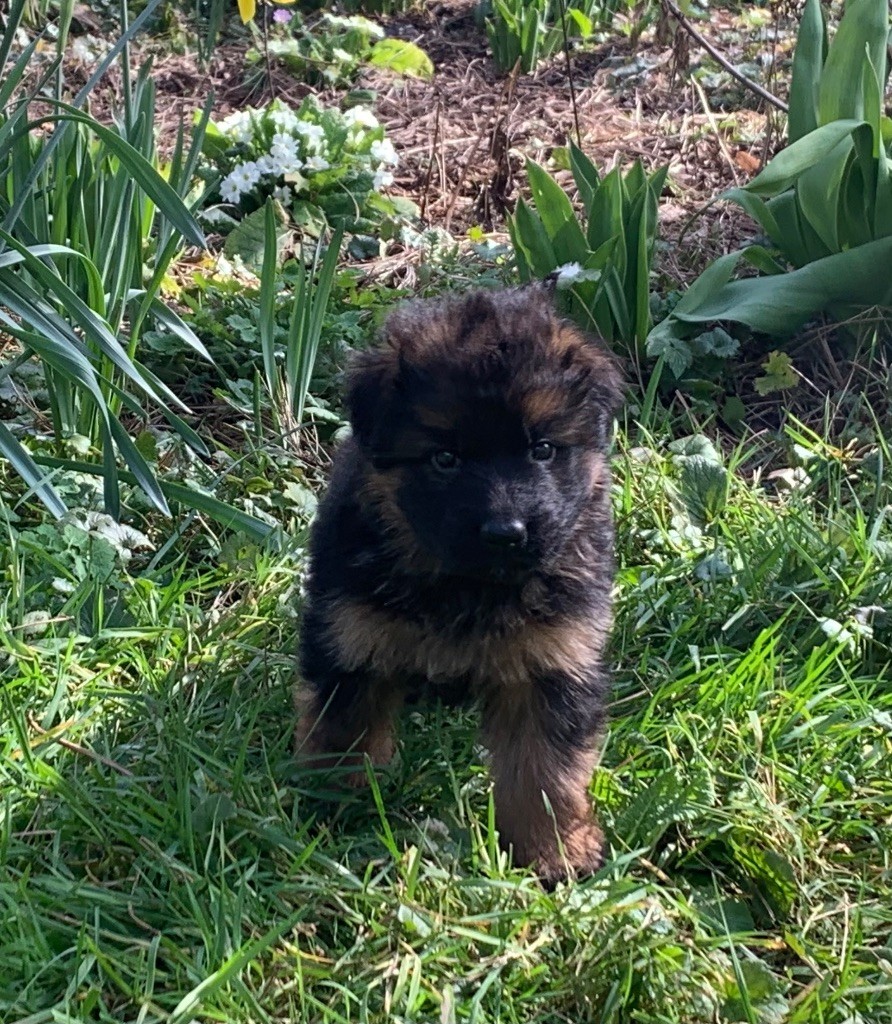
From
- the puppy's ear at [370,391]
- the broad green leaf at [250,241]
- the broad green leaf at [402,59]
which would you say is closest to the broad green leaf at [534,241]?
the broad green leaf at [250,241]

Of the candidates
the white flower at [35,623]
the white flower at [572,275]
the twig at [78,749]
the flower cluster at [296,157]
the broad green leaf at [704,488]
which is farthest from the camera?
the flower cluster at [296,157]

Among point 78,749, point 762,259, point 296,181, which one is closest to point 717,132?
point 762,259

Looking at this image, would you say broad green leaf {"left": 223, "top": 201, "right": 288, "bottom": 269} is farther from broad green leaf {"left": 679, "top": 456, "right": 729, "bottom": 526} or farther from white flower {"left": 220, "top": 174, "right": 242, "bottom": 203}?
broad green leaf {"left": 679, "top": 456, "right": 729, "bottom": 526}

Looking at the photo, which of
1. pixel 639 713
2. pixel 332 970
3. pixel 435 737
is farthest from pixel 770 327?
pixel 332 970

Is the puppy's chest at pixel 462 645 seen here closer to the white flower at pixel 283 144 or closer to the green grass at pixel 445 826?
the green grass at pixel 445 826

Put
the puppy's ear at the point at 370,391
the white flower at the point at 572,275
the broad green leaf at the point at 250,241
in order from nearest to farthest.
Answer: the puppy's ear at the point at 370,391 < the white flower at the point at 572,275 < the broad green leaf at the point at 250,241

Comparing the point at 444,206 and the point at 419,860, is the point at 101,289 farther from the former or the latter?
the point at 444,206
